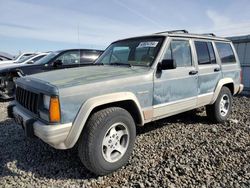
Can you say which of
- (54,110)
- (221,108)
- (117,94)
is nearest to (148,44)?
(117,94)

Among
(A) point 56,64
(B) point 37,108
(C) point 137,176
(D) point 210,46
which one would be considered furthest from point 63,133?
(A) point 56,64

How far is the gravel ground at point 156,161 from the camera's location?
2.99 meters

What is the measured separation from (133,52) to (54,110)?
202 centimetres

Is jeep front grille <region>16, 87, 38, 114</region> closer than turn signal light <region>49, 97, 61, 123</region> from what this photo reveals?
No

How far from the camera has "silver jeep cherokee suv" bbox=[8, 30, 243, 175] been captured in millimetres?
2785

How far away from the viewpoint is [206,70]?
15.3 ft

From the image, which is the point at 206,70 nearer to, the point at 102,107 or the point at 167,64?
the point at 167,64

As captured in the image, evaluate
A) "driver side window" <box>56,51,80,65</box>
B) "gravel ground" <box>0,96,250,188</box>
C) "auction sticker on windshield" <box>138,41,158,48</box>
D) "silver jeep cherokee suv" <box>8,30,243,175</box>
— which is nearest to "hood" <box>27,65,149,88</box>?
"silver jeep cherokee suv" <box>8,30,243,175</box>

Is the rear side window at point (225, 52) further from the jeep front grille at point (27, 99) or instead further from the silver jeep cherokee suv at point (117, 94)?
the jeep front grille at point (27, 99)

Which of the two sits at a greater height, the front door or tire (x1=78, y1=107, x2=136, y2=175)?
the front door

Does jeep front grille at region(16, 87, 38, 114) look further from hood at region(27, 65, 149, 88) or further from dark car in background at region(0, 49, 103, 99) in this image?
dark car in background at region(0, 49, 103, 99)

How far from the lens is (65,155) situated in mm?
3754

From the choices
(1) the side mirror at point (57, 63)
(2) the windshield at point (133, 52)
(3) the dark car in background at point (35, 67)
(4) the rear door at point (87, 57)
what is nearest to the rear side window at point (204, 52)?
(2) the windshield at point (133, 52)

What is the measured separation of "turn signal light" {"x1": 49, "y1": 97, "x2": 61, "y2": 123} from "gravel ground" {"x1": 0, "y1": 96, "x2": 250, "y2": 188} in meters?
0.88
